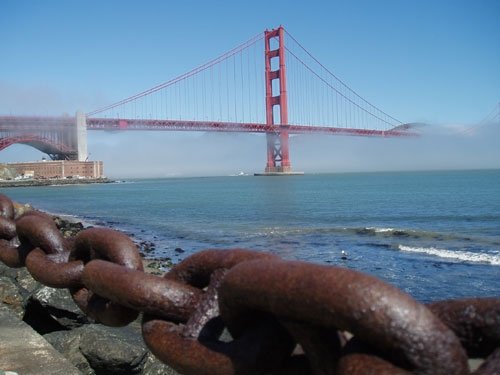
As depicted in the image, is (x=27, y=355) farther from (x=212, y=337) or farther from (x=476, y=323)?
(x=476, y=323)

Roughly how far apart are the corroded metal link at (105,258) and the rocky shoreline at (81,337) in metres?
2.17

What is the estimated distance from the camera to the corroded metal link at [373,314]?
2.03ft

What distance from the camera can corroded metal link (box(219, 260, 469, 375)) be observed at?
24.4 inches

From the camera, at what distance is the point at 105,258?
3.95 feet

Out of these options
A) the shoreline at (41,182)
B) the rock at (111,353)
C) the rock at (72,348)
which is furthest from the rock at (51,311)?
the shoreline at (41,182)

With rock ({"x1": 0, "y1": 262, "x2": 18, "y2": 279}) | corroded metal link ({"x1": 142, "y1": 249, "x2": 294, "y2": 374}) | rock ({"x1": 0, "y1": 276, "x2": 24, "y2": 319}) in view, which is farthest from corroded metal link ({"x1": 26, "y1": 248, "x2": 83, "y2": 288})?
rock ({"x1": 0, "y1": 262, "x2": 18, "y2": 279})

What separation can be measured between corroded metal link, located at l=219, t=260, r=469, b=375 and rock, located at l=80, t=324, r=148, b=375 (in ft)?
10.4

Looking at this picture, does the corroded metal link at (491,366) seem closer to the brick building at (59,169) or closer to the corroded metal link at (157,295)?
the corroded metal link at (157,295)

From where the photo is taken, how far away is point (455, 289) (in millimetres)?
8891

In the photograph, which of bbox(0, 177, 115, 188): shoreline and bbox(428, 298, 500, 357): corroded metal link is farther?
bbox(0, 177, 115, 188): shoreline

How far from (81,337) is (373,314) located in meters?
3.44

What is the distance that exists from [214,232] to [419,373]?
1930 centimetres

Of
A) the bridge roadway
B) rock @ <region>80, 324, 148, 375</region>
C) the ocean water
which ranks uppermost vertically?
the bridge roadway

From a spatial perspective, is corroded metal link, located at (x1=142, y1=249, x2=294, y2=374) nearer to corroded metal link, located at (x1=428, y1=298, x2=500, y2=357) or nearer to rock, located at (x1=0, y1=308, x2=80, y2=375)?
corroded metal link, located at (x1=428, y1=298, x2=500, y2=357)
